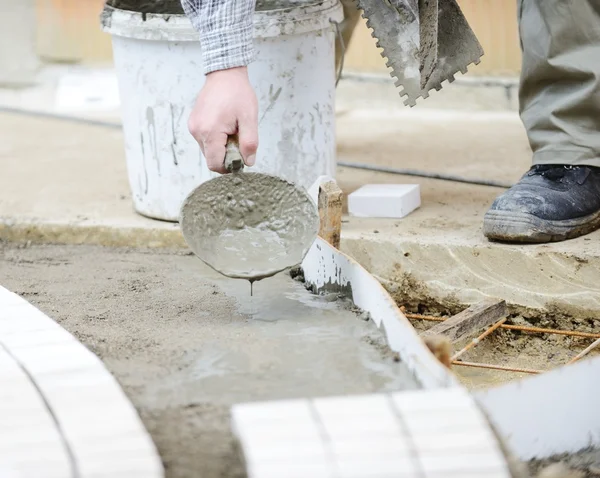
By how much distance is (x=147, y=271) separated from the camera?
2.62 m

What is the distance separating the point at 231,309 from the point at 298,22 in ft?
3.08

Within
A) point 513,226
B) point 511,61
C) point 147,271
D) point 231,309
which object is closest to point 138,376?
point 231,309

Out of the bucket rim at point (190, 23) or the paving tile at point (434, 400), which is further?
the bucket rim at point (190, 23)

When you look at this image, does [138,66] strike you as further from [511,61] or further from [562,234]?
[511,61]

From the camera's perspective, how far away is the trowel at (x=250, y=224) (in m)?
2.19

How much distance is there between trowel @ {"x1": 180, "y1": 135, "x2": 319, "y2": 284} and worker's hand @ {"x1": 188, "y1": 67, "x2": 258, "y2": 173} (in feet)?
0.46

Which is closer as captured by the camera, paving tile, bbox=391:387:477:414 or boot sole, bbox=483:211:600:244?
paving tile, bbox=391:387:477:414

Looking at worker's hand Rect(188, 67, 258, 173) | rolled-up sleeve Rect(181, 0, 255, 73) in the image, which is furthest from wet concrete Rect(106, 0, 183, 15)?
worker's hand Rect(188, 67, 258, 173)

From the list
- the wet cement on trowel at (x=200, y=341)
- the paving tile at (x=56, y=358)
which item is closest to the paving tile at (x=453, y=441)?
the wet cement on trowel at (x=200, y=341)

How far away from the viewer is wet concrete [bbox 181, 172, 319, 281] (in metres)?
2.19

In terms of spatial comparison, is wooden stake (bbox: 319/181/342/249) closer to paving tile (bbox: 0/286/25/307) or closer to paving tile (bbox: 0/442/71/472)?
paving tile (bbox: 0/286/25/307)

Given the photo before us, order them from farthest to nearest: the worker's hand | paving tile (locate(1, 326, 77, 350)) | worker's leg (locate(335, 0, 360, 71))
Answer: worker's leg (locate(335, 0, 360, 71)), the worker's hand, paving tile (locate(1, 326, 77, 350))

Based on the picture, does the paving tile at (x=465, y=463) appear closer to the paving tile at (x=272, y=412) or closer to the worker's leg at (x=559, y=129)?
the paving tile at (x=272, y=412)

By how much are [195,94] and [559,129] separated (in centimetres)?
107
